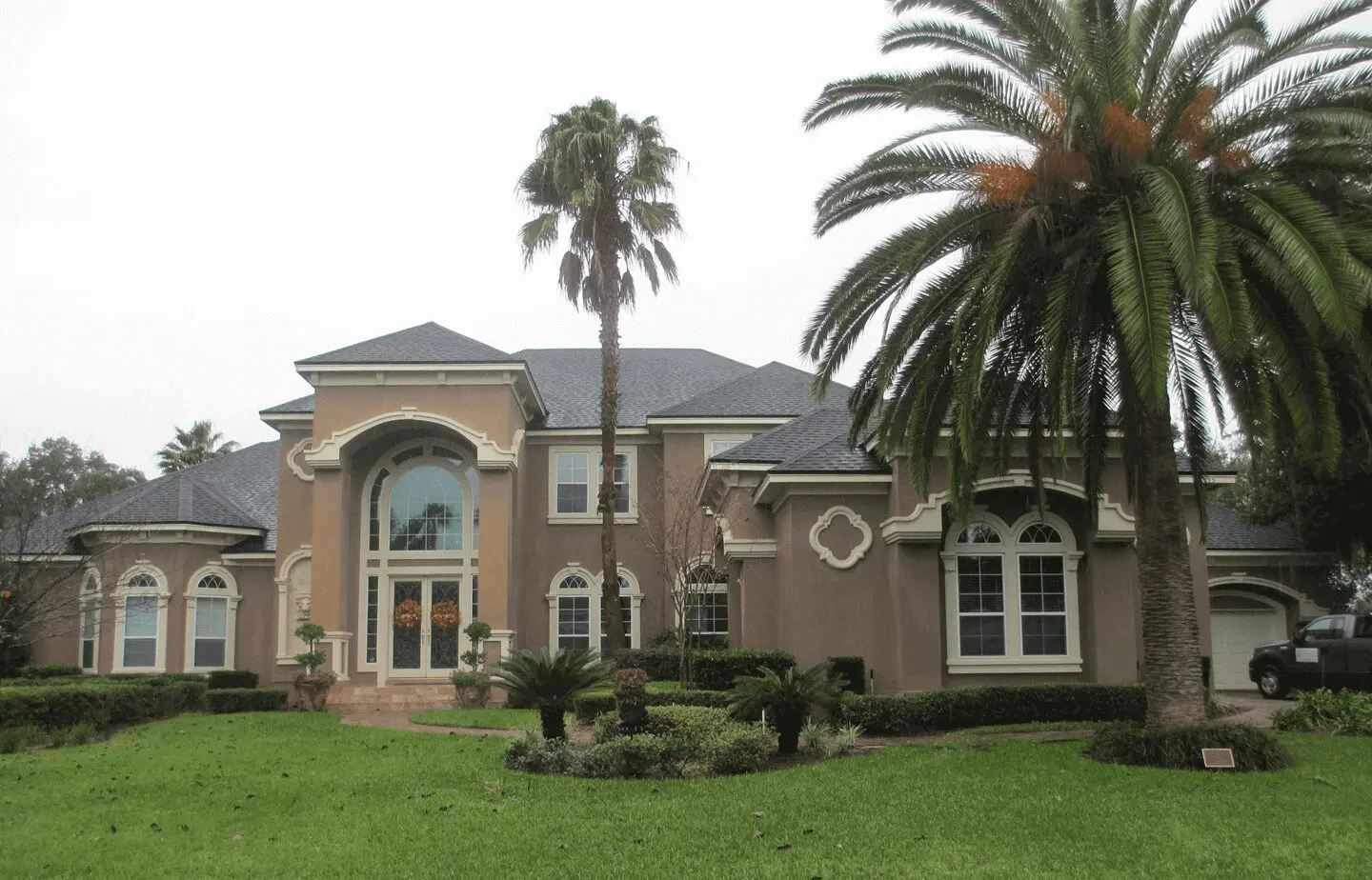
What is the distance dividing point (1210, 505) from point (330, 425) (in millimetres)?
21703

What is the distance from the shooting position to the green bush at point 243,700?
23531 millimetres

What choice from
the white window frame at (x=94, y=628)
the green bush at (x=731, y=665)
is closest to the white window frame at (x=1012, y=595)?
the green bush at (x=731, y=665)

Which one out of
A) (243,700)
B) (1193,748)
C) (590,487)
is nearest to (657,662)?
(590,487)

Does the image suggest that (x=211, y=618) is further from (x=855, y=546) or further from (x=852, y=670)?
(x=852, y=670)

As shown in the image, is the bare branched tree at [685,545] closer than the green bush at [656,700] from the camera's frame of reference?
No

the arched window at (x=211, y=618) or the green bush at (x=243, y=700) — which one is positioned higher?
the arched window at (x=211, y=618)

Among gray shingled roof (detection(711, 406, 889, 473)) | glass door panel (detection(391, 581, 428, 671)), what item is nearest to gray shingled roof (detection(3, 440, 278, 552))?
glass door panel (detection(391, 581, 428, 671))

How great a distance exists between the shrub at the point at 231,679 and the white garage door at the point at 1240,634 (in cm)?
2192

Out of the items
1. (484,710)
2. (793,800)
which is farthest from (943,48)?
(484,710)

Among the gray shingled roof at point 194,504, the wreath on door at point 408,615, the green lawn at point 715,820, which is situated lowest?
the green lawn at point 715,820

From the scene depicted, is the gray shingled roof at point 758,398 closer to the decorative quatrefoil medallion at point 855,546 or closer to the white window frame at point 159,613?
the decorative quatrefoil medallion at point 855,546

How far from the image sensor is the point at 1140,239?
448 inches

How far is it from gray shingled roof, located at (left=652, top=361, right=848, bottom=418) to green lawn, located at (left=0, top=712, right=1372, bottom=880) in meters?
15.5

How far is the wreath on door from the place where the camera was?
26531 mm
